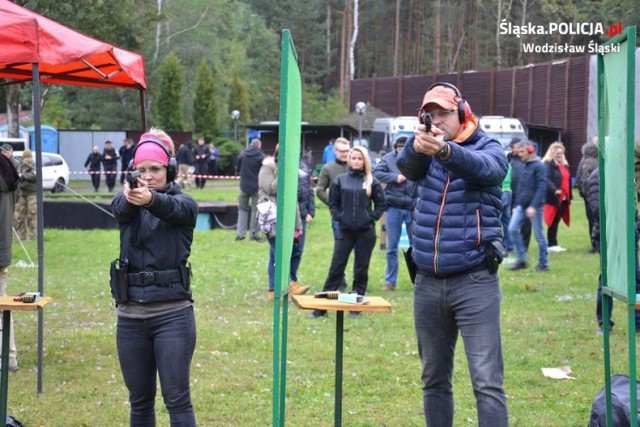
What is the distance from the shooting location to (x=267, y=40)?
210ft

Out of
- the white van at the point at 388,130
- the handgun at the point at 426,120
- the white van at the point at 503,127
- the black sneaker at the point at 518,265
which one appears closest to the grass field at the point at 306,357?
the black sneaker at the point at 518,265

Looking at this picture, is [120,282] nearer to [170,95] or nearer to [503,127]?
[503,127]

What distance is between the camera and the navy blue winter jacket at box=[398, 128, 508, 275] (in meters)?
4.52

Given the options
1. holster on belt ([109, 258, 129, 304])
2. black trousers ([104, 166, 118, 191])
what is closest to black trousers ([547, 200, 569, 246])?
holster on belt ([109, 258, 129, 304])

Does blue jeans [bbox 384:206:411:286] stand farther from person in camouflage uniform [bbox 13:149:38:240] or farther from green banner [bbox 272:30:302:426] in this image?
person in camouflage uniform [bbox 13:149:38:240]

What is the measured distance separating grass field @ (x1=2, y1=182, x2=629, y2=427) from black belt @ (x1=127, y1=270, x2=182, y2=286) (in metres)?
1.89

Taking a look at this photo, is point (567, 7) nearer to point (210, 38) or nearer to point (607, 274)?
point (607, 274)

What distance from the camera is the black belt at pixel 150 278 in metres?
4.66

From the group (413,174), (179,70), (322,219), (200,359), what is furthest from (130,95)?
(413,174)

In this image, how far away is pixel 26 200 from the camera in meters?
17.9

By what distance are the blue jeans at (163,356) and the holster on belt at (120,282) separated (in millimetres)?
119

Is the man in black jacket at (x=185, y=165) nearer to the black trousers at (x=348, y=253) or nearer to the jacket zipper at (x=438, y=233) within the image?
the black trousers at (x=348, y=253)

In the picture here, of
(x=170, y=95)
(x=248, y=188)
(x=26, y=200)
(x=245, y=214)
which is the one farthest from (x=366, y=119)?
(x=26, y=200)

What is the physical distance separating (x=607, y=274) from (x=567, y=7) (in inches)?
729
